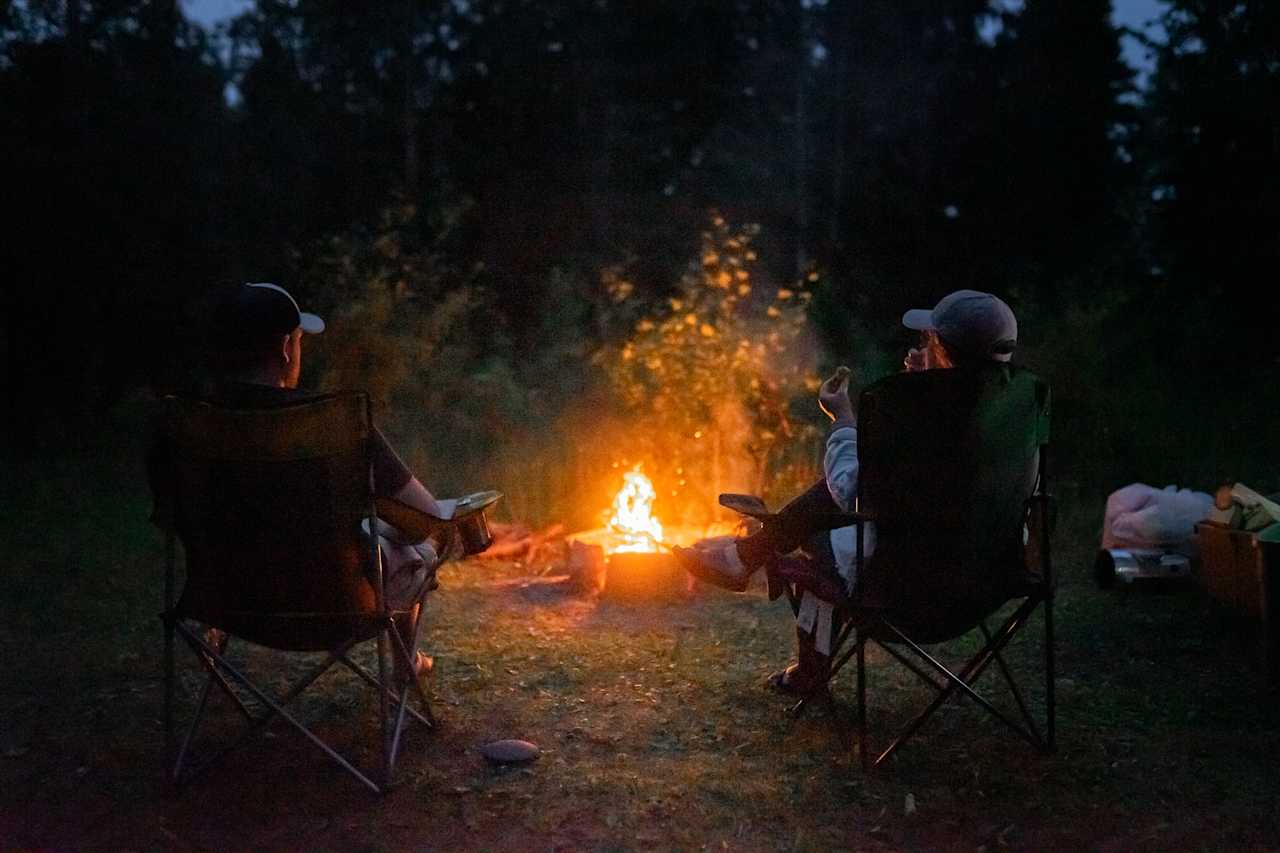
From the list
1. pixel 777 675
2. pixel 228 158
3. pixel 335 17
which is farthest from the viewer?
pixel 335 17

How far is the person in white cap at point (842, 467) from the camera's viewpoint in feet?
9.93

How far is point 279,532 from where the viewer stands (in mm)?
2783

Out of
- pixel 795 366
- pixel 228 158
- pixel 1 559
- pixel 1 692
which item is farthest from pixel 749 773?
pixel 228 158

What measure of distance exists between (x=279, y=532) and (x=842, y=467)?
1.48 m

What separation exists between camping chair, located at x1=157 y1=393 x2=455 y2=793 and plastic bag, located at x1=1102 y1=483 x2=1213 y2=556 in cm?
379

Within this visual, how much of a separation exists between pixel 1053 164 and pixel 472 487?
12045 millimetres

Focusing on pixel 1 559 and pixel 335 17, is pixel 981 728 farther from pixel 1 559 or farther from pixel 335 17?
pixel 335 17

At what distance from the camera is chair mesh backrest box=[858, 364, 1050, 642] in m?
2.85

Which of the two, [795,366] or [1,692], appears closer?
[1,692]

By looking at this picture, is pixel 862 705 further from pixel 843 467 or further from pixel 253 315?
pixel 253 315

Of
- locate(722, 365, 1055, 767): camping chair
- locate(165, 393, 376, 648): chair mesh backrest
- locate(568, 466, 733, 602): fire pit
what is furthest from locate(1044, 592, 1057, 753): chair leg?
locate(568, 466, 733, 602): fire pit

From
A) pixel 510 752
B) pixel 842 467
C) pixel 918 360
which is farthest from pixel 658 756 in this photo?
pixel 918 360

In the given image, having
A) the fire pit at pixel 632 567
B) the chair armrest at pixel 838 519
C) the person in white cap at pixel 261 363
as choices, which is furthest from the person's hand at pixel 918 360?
the fire pit at pixel 632 567

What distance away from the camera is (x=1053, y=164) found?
16750 mm
